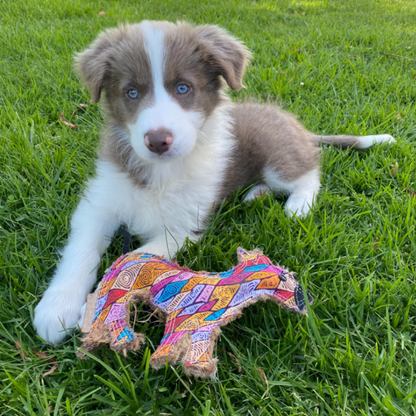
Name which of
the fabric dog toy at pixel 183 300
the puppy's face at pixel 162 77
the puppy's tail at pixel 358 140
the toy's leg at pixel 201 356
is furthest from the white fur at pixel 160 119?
the puppy's tail at pixel 358 140

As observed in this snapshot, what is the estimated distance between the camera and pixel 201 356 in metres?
1.46

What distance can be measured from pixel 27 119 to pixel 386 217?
10.0 ft

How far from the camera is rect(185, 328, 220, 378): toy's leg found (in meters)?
1.42

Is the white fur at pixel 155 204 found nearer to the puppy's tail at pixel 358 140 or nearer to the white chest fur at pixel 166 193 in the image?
the white chest fur at pixel 166 193

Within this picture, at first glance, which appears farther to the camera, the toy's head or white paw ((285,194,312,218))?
white paw ((285,194,312,218))

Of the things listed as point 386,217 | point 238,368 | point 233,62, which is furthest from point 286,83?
point 238,368

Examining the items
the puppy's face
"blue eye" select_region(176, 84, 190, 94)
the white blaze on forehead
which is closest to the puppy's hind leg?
the puppy's face

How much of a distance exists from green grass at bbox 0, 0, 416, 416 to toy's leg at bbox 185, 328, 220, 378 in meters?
0.15

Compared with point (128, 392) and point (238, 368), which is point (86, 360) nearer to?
point (128, 392)

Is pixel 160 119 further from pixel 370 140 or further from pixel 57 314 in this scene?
pixel 370 140

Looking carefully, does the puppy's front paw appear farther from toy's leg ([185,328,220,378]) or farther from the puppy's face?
the puppy's face

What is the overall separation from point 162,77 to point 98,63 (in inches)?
19.3

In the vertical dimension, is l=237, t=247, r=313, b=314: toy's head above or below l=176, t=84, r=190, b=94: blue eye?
below

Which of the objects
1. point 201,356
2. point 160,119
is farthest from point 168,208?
point 201,356
